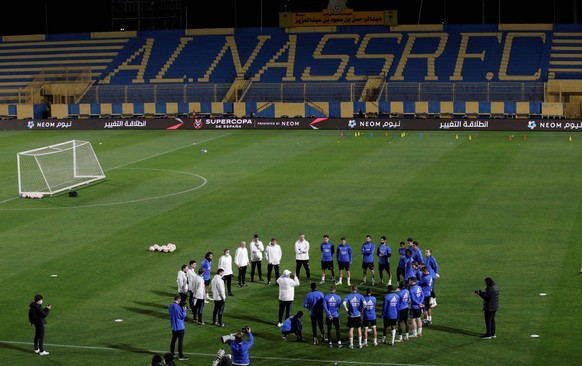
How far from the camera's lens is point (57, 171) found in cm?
5128

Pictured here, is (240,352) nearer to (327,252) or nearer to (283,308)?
(283,308)

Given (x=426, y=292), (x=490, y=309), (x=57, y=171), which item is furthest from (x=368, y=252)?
(x=57, y=171)

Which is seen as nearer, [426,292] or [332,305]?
[332,305]

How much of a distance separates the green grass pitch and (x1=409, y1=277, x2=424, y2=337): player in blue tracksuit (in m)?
0.30

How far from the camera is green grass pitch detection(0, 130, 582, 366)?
24.7 meters

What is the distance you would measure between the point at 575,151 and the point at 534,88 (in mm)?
23234

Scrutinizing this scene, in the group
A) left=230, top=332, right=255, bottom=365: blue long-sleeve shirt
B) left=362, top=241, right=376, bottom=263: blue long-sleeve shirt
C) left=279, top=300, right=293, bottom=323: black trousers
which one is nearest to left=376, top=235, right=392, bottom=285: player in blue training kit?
left=362, top=241, right=376, bottom=263: blue long-sleeve shirt

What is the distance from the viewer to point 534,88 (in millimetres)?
81375

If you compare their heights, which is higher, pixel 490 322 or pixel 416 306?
pixel 416 306

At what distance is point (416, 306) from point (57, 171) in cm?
3040

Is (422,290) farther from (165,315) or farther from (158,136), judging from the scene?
(158,136)

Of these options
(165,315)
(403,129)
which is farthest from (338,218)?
(403,129)

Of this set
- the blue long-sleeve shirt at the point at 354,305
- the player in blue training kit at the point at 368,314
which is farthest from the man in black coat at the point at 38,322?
the player in blue training kit at the point at 368,314

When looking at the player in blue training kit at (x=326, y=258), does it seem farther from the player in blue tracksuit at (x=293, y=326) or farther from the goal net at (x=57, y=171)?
the goal net at (x=57, y=171)
